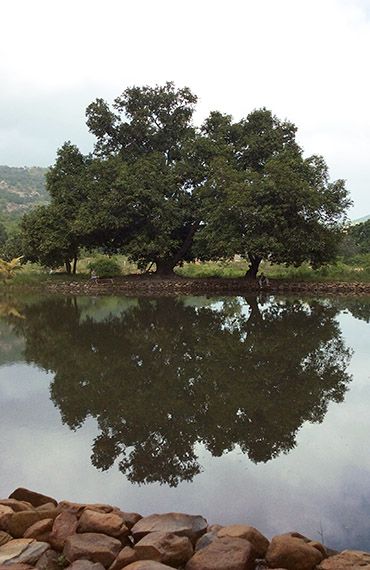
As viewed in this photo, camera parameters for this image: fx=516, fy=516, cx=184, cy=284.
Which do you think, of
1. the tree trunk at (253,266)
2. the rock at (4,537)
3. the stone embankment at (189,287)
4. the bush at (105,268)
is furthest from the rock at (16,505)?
the bush at (105,268)

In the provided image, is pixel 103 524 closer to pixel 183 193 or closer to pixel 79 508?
pixel 79 508

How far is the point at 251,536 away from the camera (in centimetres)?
351

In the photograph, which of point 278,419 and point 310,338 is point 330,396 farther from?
point 310,338

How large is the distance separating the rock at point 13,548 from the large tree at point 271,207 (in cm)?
2255

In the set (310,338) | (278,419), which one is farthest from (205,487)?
(310,338)

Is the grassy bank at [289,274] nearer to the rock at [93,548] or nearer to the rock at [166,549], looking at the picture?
the rock at [166,549]

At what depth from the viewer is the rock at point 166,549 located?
3.37m

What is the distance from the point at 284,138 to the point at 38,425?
27668mm

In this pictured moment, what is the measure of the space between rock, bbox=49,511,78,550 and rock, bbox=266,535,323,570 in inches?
55.4

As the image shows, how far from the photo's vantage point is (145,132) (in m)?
31.6

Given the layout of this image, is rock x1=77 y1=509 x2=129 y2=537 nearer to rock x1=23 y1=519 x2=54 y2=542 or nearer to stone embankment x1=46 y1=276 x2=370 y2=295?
rock x1=23 y1=519 x2=54 y2=542

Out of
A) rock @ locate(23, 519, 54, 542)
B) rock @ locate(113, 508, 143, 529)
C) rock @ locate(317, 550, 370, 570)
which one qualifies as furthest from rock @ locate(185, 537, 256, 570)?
A: rock @ locate(23, 519, 54, 542)

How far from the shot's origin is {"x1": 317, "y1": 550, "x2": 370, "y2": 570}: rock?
3174 millimetres

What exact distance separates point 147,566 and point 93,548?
49 cm
